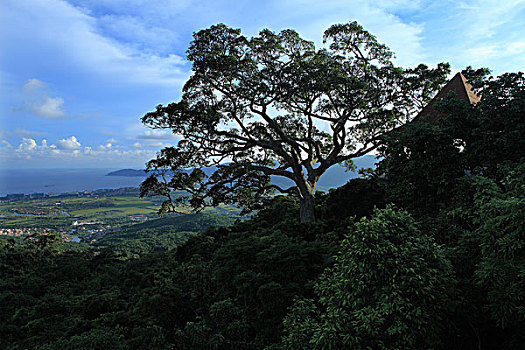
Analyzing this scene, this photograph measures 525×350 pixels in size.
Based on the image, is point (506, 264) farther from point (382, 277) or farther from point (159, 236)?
point (159, 236)

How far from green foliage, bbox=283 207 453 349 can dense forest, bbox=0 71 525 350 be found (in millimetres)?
26

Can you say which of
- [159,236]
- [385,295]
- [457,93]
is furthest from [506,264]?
[159,236]

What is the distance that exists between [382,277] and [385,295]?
15.1 inches

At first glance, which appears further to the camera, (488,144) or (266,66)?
(266,66)

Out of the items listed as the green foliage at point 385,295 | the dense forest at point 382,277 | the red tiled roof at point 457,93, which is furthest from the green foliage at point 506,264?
the red tiled roof at point 457,93

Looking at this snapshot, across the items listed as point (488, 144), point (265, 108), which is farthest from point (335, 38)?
point (488, 144)

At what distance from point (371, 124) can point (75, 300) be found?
19.2m

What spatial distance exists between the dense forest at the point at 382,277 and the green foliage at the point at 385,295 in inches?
1.0

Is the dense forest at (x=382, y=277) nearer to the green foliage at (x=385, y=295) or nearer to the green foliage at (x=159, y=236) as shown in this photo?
the green foliage at (x=385, y=295)

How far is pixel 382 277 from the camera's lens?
464cm

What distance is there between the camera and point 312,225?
538 inches

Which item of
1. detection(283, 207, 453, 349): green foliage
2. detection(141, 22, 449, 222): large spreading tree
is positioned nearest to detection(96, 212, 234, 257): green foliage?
detection(141, 22, 449, 222): large spreading tree

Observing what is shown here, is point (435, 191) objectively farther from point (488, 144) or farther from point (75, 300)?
point (75, 300)

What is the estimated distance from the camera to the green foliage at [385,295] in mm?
4160
